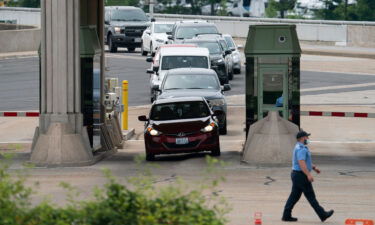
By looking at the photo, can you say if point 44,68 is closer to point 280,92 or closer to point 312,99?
point 280,92

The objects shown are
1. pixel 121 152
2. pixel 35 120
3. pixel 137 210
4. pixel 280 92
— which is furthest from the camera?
pixel 35 120

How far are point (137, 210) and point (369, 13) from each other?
2918 inches

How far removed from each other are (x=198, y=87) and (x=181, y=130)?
237 inches

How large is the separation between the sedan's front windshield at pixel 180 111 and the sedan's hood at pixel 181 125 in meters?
0.25

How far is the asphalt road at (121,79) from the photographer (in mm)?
37781

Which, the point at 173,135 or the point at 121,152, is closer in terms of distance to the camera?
the point at 173,135

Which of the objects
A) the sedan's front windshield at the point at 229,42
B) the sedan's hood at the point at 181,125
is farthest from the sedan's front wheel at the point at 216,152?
the sedan's front windshield at the point at 229,42

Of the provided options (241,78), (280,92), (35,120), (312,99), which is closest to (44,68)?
(280,92)

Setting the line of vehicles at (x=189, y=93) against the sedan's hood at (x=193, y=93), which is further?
the sedan's hood at (x=193, y=93)

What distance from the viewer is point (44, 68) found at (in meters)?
23.2

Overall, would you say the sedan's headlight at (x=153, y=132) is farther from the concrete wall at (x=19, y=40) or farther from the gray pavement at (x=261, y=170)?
the concrete wall at (x=19, y=40)

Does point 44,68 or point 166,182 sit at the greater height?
point 44,68

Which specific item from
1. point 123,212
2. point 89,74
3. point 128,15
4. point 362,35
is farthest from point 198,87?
point 362,35

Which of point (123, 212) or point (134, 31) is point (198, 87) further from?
point (134, 31)
